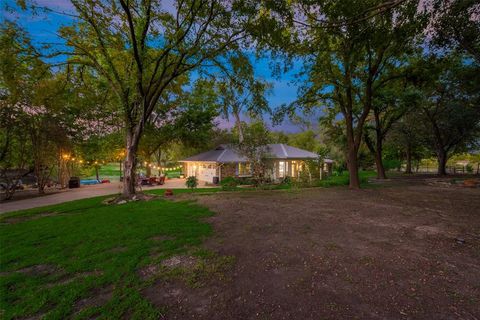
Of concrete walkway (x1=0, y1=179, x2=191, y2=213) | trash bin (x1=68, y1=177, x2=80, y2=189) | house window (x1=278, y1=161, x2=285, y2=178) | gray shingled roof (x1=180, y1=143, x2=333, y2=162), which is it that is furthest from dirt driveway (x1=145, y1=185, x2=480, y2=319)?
trash bin (x1=68, y1=177, x2=80, y2=189)

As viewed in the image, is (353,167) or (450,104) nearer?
(353,167)

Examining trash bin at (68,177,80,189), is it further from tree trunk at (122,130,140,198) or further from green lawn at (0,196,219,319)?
green lawn at (0,196,219,319)

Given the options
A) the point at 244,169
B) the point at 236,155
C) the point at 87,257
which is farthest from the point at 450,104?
the point at 87,257

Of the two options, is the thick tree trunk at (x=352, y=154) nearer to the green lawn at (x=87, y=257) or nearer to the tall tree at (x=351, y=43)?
the tall tree at (x=351, y=43)

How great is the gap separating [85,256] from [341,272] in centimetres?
542

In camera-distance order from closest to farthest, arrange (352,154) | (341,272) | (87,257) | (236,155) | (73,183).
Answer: (341,272) < (87,257) < (352,154) < (73,183) < (236,155)

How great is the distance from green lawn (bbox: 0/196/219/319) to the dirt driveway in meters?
0.53

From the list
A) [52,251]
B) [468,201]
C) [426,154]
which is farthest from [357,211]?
[426,154]

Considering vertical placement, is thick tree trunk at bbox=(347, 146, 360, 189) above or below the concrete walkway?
above

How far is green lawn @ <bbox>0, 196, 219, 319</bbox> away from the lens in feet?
9.16

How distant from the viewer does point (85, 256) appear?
4.39 metres

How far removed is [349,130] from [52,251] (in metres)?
16.4

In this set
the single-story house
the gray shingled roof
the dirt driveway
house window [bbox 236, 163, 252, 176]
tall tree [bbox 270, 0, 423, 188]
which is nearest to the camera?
the dirt driveway

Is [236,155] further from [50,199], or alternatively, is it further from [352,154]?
[50,199]
